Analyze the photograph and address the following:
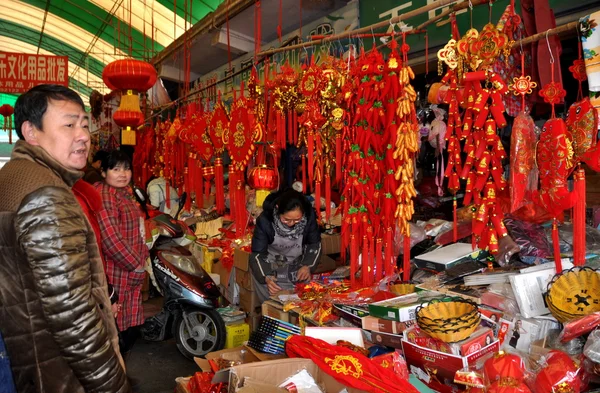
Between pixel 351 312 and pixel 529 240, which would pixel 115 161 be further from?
pixel 529 240

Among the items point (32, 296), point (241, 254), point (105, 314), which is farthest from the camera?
point (241, 254)

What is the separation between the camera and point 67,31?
13320 mm

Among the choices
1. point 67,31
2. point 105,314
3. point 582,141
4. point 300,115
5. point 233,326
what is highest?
point 67,31

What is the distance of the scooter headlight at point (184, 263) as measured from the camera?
345 cm

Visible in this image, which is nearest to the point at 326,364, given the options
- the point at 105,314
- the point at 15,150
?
the point at 105,314

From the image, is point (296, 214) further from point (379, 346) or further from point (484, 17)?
point (484, 17)

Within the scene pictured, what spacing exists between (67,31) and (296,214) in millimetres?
13163

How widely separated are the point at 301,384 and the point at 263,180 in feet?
5.83

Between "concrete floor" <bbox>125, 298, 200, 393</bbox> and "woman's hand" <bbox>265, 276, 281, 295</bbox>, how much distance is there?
847mm

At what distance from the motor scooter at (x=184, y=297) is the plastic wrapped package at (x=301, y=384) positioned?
170cm

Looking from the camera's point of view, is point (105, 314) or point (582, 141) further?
point (582, 141)

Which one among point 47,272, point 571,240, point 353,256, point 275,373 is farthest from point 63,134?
point 571,240

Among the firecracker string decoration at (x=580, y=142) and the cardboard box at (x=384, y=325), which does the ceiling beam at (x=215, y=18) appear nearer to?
the firecracker string decoration at (x=580, y=142)

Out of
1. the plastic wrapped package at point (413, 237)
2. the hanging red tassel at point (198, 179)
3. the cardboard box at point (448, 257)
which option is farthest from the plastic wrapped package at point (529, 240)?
the hanging red tassel at point (198, 179)
